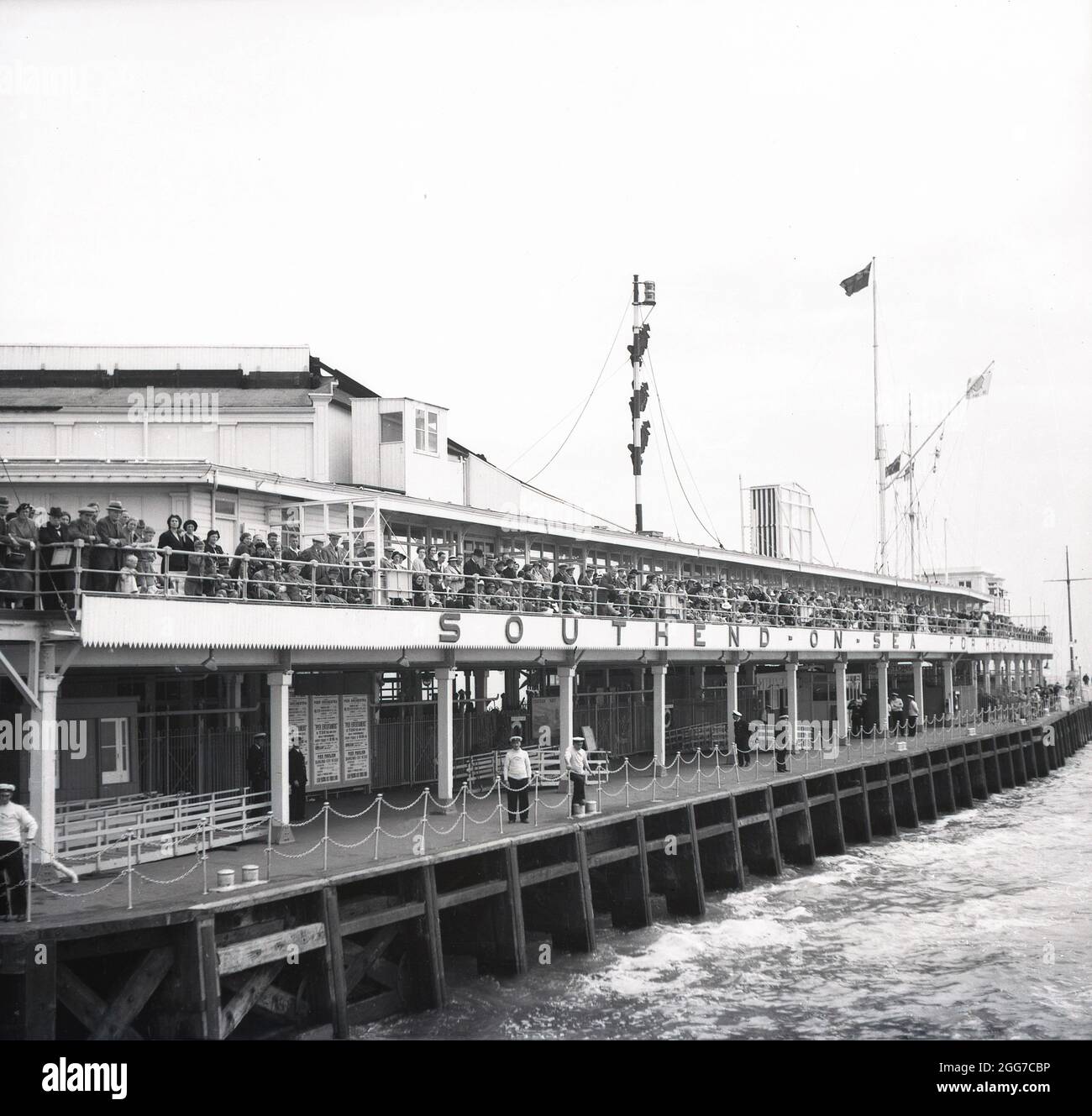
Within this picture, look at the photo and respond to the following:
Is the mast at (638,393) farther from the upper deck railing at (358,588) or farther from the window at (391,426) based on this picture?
the window at (391,426)

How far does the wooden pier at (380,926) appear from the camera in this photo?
45.8 feet

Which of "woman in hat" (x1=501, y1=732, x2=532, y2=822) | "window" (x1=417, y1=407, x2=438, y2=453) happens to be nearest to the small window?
"window" (x1=417, y1=407, x2=438, y2=453)

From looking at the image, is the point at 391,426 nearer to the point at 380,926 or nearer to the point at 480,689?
the point at 480,689

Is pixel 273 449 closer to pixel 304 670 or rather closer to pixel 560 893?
pixel 304 670

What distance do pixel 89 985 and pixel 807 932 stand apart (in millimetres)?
14524

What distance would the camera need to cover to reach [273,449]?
97.0 feet

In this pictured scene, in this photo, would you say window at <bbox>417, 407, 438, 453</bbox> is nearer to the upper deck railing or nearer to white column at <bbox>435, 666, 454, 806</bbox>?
the upper deck railing

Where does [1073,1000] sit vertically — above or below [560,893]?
below

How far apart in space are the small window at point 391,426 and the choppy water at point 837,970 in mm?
13383

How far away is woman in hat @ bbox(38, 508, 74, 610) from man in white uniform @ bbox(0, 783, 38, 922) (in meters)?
3.14

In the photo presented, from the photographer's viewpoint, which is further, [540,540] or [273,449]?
[540,540]

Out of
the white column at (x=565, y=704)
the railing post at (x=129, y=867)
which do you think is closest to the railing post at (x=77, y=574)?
the railing post at (x=129, y=867)

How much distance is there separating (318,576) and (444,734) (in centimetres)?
444
